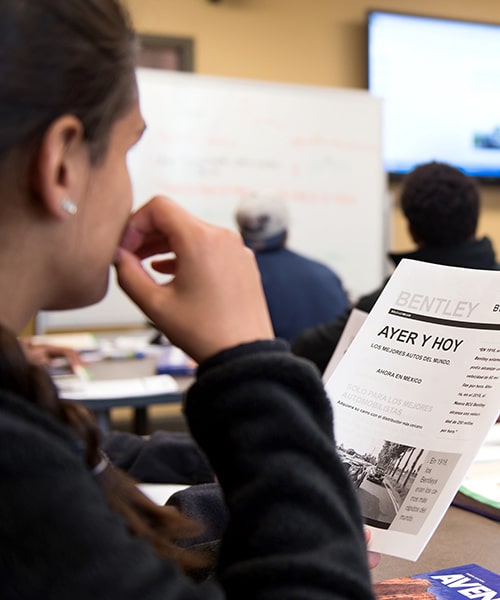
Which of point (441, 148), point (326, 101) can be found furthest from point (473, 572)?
point (441, 148)

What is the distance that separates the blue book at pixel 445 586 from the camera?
0.58 m

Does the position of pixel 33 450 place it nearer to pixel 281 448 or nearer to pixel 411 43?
pixel 281 448

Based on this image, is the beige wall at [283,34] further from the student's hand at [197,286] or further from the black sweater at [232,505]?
the black sweater at [232,505]

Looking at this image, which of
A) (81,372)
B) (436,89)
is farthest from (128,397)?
(436,89)

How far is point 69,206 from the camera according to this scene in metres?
0.47

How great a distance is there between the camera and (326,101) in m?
3.54

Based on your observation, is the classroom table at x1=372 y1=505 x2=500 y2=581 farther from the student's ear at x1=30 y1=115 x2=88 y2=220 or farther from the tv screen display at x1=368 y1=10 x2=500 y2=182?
the tv screen display at x1=368 y1=10 x2=500 y2=182

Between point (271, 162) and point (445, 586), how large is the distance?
9.86ft

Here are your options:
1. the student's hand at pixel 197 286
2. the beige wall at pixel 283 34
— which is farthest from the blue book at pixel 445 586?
the beige wall at pixel 283 34

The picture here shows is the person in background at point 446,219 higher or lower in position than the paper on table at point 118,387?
higher

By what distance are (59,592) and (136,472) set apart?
0.58m

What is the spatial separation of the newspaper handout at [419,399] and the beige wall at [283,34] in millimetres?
3022

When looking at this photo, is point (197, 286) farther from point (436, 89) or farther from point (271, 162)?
point (436, 89)

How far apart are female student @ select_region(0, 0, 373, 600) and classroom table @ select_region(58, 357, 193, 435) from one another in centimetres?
104
